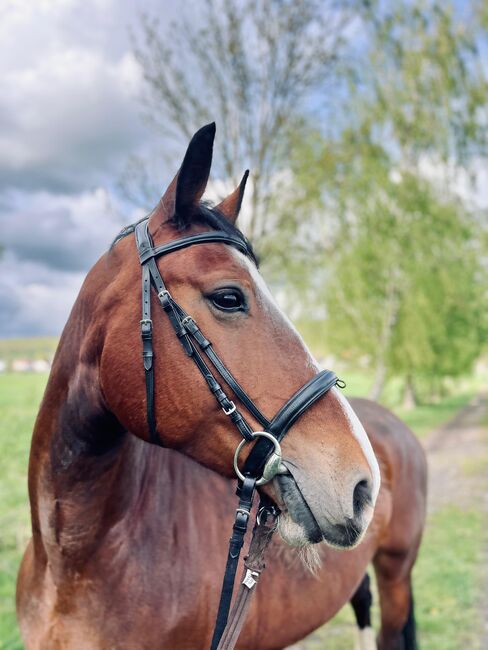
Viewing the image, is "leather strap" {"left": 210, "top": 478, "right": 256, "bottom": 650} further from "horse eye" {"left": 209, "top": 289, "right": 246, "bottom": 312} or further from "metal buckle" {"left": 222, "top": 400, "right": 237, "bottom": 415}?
"horse eye" {"left": 209, "top": 289, "right": 246, "bottom": 312}

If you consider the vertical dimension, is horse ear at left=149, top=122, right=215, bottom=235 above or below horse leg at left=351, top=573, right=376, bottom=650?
above

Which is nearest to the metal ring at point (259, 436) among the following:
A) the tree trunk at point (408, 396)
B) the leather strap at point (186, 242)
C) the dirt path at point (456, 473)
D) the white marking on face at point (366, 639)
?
the leather strap at point (186, 242)

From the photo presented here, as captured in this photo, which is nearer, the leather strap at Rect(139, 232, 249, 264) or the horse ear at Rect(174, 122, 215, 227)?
the horse ear at Rect(174, 122, 215, 227)

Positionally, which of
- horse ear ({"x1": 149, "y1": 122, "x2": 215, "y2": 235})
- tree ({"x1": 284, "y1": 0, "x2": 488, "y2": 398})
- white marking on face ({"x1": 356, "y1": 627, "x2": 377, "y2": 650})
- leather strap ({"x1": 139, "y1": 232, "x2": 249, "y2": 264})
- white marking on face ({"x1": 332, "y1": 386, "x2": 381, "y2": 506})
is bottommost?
white marking on face ({"x1": 356, "y1": 627, "x2": 377, "y2": 650})

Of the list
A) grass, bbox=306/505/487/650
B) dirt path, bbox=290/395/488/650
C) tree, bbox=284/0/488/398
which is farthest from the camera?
tree, bbox=284/0/488/398

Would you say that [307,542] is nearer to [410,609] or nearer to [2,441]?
[410,609]

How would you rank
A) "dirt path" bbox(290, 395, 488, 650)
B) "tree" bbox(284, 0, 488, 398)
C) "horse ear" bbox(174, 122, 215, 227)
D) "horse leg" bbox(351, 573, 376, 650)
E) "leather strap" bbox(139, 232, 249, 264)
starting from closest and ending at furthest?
1. "horse ear" bbox(174, 122, 215, 227)
2. "leather strap" bbox(139, 232, 249, 264)
3. "horse leg" bbox(351, 573, 376, 650)
4. "dirt path" bbox(290, 395, 488, 650)
5. "tree" bbox(284, 0, 488, 398)

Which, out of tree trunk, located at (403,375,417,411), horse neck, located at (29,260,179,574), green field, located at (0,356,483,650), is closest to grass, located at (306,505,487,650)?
green field, located at (0,356,483,650)

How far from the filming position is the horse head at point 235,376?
1661 mm

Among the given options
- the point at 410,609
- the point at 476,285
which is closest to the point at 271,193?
the point at 410,609

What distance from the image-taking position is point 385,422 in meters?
4.12

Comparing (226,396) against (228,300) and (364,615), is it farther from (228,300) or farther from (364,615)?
(364,615)

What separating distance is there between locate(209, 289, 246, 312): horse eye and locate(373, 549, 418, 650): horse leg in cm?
289

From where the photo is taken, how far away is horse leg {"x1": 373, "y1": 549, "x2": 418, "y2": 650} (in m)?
3.93
